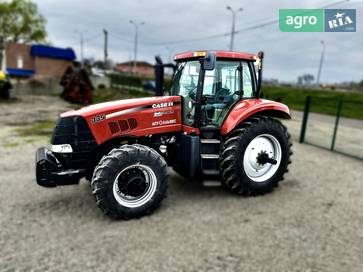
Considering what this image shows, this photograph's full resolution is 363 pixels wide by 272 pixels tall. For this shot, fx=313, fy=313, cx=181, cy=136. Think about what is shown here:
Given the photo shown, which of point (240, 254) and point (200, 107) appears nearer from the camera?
point (240, 254)

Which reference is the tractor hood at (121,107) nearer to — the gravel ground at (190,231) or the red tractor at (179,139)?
the red tractor at (179,139)

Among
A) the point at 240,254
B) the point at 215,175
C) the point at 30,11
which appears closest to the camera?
the point at 240,254

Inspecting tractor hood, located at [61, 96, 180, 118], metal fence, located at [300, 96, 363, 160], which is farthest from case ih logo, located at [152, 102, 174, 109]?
metal fence, located at [300, 96, 363, 160]

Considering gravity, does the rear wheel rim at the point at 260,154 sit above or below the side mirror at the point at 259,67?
below

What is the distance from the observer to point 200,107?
4.62 metres

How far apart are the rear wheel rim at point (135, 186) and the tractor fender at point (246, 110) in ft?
4.48

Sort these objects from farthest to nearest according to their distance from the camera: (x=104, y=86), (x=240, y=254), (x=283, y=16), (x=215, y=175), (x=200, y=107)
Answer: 1. (x=104, y=86)
2. (x=283, y=16)
3. (x=215, y=175)
4. (x=200, y=107)
5. (x=240, y=254)

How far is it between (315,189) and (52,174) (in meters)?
4.34

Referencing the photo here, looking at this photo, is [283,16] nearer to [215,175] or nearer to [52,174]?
[215,175]

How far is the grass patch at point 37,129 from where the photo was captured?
9.86m

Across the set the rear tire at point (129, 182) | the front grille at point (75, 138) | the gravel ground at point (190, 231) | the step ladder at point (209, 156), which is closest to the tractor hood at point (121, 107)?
the front grille at point (75, 138)

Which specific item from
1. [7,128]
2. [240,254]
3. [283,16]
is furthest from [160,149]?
[7,128]

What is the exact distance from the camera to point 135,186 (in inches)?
165

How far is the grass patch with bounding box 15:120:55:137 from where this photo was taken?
32.3 ft
